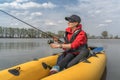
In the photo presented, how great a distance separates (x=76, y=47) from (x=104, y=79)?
368 cm

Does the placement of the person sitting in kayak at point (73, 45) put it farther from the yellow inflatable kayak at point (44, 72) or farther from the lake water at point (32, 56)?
the lake water at point (32, 56)

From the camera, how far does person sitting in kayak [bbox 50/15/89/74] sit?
6805mm

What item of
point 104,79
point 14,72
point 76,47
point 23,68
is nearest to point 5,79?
point 14,72

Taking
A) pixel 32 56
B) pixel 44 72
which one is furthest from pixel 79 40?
pixel 32 56

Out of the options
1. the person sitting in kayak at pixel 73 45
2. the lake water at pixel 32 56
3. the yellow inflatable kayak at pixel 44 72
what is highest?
the person sitting in kayak at pixel 73 45

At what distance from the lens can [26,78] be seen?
630 cm

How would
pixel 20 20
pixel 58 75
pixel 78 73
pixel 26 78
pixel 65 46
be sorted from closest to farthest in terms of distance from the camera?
pixel 58 75 < pixel 78 73 < pixel 26 78 < pixel 65 46 < pixel 20 20

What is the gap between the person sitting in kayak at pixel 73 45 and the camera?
680 centimetres

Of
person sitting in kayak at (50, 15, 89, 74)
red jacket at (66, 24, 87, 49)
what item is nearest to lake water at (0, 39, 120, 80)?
person sitting in kayak at (50, 15, 89, 74)

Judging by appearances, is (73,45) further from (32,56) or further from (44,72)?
(32,56)

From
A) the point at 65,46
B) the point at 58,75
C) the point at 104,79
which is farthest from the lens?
the point at 104,79

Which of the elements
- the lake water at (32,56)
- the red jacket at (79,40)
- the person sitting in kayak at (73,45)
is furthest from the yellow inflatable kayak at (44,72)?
the lake water at (32,56)

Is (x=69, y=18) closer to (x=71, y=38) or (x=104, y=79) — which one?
(x=71, y=38)

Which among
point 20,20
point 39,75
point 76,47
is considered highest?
point 20,20
